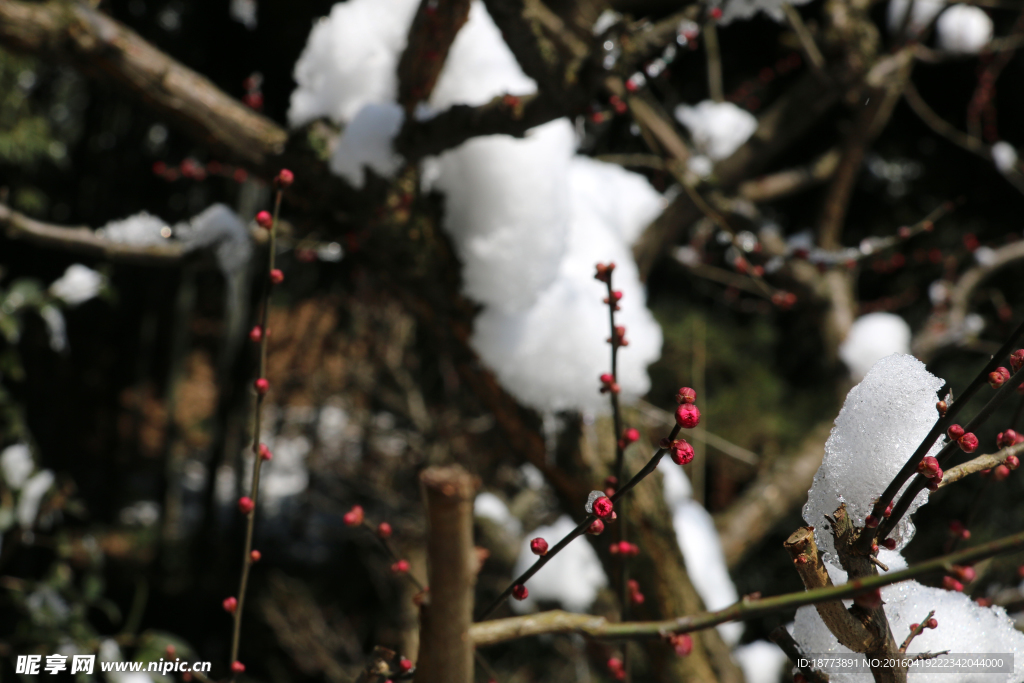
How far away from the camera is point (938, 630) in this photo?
0.51 m

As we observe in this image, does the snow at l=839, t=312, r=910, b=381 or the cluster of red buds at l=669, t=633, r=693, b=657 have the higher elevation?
the snow at l=839, t=312, r=910, b=381

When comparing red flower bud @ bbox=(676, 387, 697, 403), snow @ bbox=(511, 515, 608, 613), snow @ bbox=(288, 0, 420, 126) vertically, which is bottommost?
red flower bud @ bbox=(676, 387, 697, 403)

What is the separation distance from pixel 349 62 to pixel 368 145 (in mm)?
165

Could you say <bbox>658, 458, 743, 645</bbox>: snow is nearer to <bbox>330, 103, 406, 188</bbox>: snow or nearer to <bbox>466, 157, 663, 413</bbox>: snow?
<bbox>466, 157, 663, 413</bbox>: snow

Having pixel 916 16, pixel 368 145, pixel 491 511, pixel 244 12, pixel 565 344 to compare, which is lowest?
pixel 565 344

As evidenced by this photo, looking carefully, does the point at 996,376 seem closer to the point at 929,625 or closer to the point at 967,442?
the point at 967,442

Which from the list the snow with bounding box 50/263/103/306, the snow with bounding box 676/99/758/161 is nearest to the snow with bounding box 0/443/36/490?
Answer: the snow with bounding box 50/263/103/306

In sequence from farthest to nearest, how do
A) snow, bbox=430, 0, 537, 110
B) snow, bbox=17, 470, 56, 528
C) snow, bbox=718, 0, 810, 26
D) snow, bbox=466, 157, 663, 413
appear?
snow, bbox=17, 470, 56, 528
snow, bbox=430, 0, 537, 110
snow, bbox=466, 157, 663, 413
snow, bbox=718, 0, 810, 26

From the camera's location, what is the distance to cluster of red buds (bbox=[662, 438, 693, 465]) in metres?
0.39

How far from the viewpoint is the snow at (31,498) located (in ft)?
4.25

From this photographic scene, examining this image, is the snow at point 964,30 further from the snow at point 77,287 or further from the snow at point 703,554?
the snow at point 77,287

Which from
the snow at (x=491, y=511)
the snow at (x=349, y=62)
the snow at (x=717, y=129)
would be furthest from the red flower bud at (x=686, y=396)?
the snow at (x=717, y=129)

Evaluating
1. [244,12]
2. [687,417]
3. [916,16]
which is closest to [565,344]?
[687,417]

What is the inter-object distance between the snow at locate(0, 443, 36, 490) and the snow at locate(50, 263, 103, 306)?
313 mm
